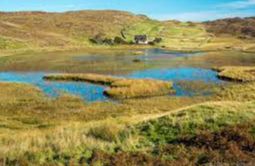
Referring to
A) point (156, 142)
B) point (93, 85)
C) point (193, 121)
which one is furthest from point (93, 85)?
point (156, 142)

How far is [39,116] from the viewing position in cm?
3775

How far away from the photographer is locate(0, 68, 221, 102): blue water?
51312 millimetres

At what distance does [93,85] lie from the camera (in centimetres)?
5825

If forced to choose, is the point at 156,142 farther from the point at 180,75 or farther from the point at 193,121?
the point at 180,75

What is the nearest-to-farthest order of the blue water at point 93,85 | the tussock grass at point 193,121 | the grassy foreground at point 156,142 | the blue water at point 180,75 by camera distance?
the grassy foreground at point 156,142, the tussock grass at point 193,121, the blue water at point 93,85, the blue water at point 180,75

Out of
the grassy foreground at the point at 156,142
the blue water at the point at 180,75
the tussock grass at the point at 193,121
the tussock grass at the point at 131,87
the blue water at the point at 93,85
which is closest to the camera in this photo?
the grassy foreground at the point at 156,142

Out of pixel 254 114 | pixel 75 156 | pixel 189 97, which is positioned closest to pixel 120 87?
pixel 189 97

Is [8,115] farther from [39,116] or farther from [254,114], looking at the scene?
[254,114]

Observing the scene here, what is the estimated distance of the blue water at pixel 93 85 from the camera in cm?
5131

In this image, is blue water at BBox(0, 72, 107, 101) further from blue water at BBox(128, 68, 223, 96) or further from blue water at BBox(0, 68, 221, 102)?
blue water at BBox(128, 68, 223, 96)

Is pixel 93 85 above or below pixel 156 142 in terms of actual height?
below

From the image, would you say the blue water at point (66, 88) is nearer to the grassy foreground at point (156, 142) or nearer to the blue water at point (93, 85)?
the blue water at point (93, 85)

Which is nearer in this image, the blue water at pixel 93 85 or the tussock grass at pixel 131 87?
the tussock grass at pixel 131 87

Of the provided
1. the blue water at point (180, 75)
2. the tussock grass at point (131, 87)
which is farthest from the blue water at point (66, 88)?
the blue water at point (180, 75)
